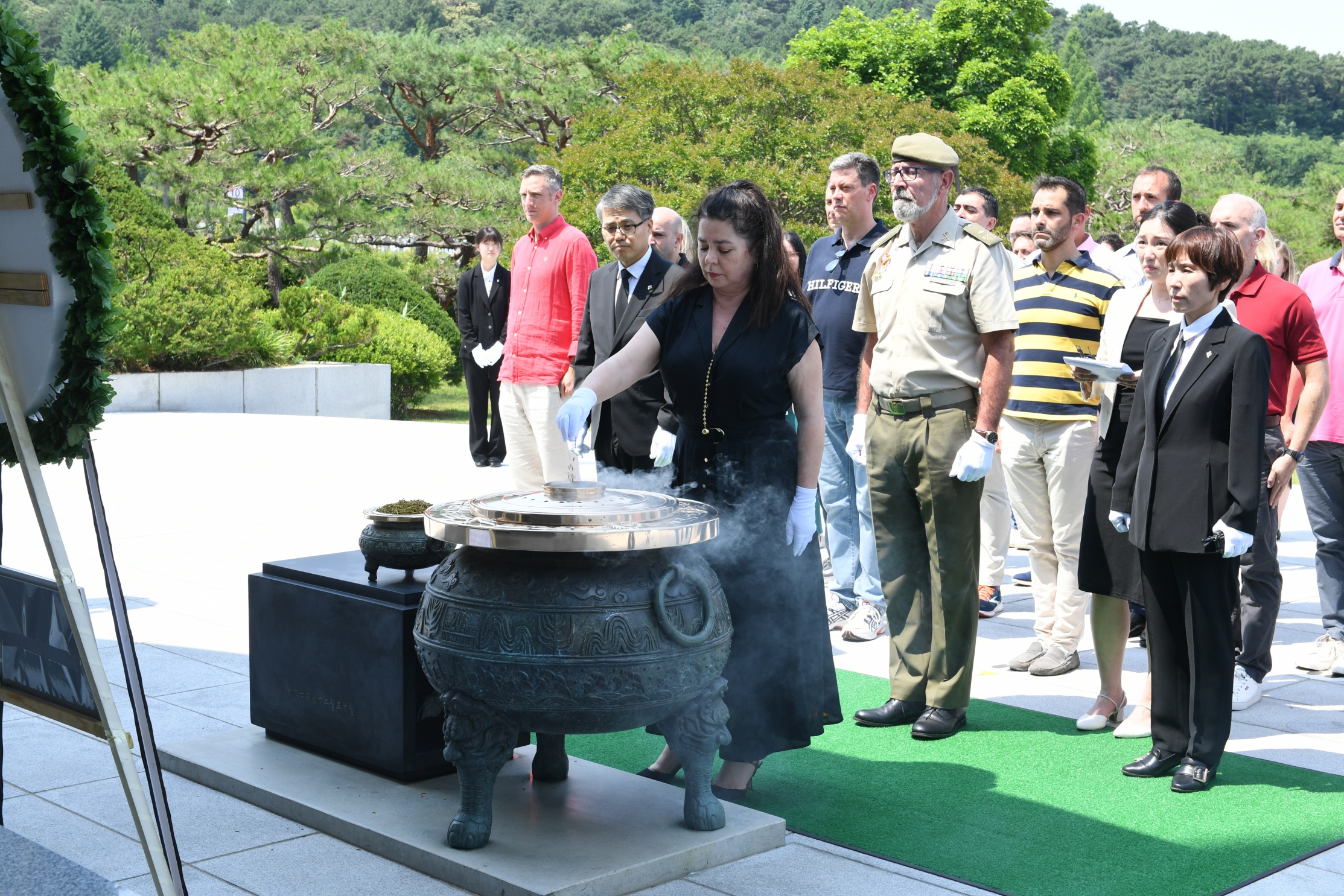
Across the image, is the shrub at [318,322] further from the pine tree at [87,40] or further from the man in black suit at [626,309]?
the pine tree at [87,40]

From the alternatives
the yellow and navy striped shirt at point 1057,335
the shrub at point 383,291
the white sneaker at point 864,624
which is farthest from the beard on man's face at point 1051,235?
the shrub at point 383,291

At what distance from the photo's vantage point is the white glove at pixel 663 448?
4.57 meters

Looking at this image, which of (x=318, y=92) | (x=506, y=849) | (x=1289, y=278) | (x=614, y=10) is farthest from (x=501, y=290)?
(x=614, y=10)

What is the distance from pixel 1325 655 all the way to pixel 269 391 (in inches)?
524

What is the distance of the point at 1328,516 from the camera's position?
18.7 ft

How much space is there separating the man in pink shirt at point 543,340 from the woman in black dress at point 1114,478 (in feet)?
9.61

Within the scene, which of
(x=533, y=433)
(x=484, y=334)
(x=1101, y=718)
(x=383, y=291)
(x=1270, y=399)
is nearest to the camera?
(x=1101, y=718)

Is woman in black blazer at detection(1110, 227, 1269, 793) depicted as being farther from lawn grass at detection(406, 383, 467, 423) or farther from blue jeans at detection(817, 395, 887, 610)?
lawn grass at detection(406, 383, 467, 423)

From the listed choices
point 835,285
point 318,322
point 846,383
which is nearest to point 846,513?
point 846,383

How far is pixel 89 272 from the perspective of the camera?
2.55 metres

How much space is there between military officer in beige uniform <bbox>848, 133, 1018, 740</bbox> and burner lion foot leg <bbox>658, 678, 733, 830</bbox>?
1364 millimetres

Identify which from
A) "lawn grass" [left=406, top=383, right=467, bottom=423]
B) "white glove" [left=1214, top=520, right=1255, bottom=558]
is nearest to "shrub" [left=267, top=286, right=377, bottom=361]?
"lawn grass" [left=406, top=383, right=467, bottom=423]

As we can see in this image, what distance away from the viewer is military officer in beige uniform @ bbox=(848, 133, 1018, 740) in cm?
458

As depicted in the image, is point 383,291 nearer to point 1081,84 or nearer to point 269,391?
point 269,391
